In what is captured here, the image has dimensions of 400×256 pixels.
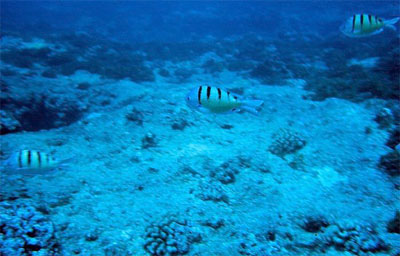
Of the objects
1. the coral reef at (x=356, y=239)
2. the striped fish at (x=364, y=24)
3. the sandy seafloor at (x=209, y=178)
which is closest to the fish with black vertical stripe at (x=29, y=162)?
the sandy seafloor at (x=209, y=178)

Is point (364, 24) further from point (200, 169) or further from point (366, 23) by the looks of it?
point (200, 169)

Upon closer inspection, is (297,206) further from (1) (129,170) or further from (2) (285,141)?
(1) (129,170)

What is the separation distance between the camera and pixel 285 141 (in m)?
6.21

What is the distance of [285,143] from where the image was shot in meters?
6.17

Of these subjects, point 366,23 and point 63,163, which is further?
point 366,23

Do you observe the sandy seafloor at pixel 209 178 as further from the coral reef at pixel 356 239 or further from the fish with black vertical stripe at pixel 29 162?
the fish with black vertical stripe at pixel 29 162

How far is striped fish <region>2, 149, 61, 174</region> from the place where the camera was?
3.57 m

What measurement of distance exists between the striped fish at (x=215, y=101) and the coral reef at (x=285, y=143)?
11.1 ft

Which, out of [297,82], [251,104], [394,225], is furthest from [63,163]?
[297,82]

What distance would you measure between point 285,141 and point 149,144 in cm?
366

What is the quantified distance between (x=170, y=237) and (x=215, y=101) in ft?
6.87

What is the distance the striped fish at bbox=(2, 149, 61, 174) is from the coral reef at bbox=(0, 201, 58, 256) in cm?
68

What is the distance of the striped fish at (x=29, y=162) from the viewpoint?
11.7ft

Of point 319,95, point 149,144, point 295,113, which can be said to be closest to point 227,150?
point 149,144
